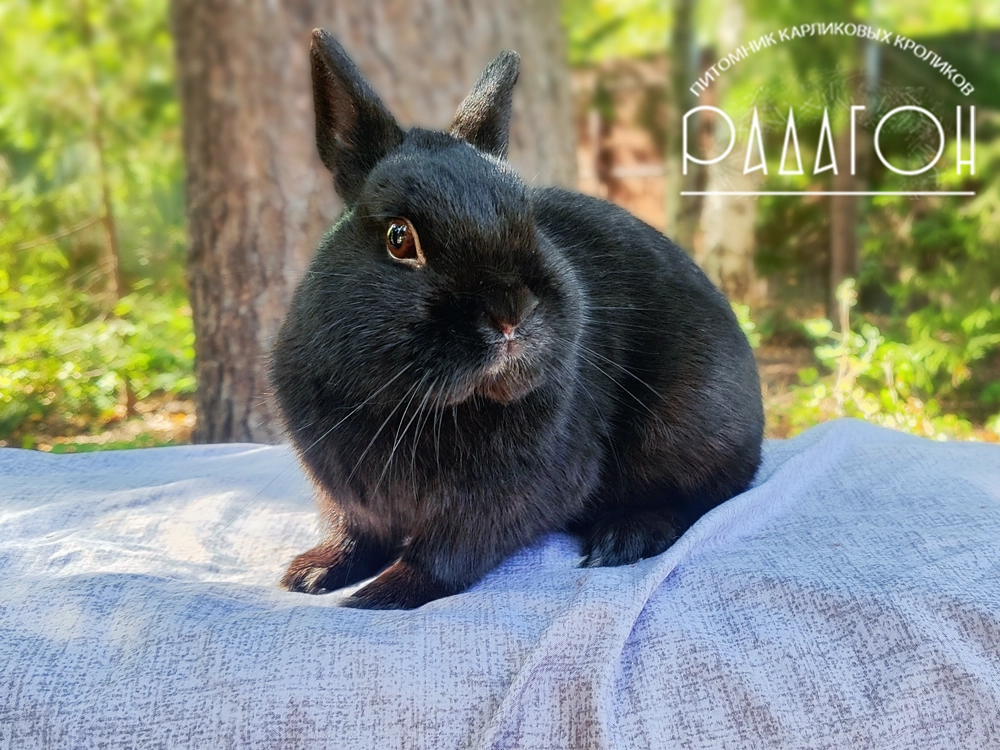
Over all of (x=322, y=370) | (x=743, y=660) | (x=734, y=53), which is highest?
(x=734, y=53)

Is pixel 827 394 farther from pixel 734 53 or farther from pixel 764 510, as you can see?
pixel 764 510

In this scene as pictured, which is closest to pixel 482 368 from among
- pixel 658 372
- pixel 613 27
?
pixel 658 372

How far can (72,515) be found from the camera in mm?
1470

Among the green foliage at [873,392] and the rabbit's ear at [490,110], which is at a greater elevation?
the rabbit's ear at [490,110]

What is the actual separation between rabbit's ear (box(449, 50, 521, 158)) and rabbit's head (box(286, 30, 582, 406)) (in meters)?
0.03

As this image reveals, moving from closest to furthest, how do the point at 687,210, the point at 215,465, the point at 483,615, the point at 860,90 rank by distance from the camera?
the point at 483,615, the point at 215,465, the point at 860,90, the point at 687,210

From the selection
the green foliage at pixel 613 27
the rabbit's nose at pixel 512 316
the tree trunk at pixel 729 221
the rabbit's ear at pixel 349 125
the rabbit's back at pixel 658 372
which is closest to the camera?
the rabbit's nose at pixel 512 316

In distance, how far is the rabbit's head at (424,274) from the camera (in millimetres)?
962

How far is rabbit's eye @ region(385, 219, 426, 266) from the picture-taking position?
101 centimetres

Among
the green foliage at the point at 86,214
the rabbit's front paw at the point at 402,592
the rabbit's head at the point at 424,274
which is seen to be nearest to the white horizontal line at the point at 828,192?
the green foliage at the point at 86,214

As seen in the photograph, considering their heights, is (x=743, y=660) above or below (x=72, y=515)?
below

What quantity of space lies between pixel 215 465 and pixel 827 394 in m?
1.60

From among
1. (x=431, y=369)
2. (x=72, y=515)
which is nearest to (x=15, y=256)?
(x=72, y=515)

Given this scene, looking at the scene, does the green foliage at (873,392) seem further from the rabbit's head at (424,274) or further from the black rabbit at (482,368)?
the rabbit's head at (424,274)
